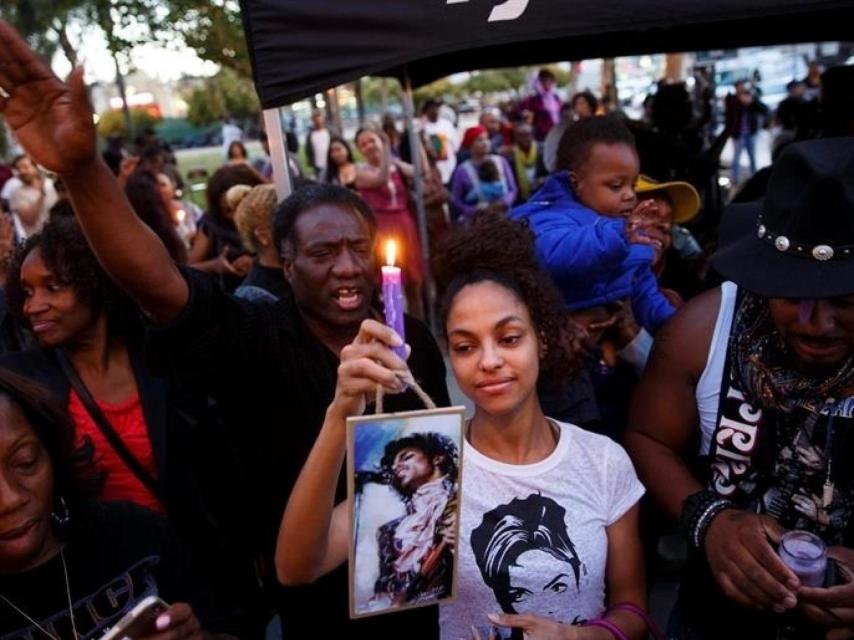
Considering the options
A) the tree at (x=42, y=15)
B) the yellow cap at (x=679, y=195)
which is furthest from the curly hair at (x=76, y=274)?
the tree at (x=42, y=15)

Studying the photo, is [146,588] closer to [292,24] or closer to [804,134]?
[292,24]

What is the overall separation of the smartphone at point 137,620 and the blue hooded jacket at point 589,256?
4.51 ft

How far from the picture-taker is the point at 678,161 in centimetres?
459

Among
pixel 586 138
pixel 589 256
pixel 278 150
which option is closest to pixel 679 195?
pixel 586 138

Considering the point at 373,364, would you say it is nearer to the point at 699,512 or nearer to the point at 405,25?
the point at 699,512

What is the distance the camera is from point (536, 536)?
168cm

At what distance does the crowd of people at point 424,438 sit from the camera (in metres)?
1.50

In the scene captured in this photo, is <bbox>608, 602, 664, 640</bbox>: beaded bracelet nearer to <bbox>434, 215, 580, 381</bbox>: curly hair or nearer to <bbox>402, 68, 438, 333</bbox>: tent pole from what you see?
<bbox>434, 215, 580, 381</bbox>: curly hair

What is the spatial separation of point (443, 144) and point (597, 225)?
26.1 feet

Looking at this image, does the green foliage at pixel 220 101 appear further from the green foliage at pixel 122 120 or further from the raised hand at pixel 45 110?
the raised hand at pixel 45 110

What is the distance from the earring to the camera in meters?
1.63

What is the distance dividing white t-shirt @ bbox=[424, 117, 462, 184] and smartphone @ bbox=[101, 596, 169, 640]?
8619 millimetres

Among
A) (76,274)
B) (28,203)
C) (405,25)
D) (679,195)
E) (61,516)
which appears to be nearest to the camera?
(61,516)

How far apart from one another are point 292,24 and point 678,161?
2.80 metres
